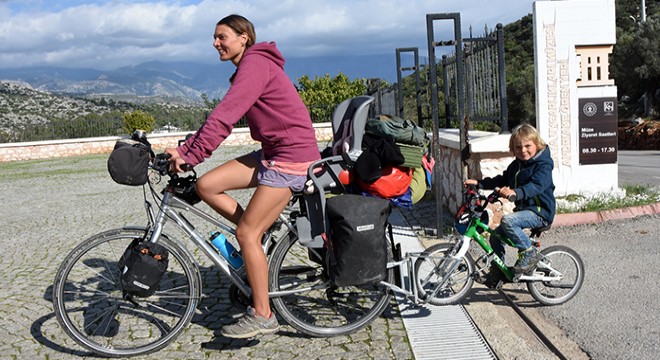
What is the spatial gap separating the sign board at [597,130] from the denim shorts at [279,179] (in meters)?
4.99

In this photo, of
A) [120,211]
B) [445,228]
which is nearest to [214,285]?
[445,228]

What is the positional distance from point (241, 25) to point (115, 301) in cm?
210

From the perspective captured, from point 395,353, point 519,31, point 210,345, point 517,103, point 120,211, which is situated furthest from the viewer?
point 519,31

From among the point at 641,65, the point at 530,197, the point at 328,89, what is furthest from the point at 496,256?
the point at 328,89

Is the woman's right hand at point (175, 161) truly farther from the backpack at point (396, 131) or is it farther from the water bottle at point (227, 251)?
the backpack at point (396, 131)

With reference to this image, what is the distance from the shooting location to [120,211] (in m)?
11.1

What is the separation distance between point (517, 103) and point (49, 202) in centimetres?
2000

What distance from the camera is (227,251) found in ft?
14.0

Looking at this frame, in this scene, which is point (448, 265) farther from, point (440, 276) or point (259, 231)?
point (259, 231)

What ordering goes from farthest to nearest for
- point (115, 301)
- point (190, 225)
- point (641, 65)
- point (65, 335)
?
point (641, 65) < point (65, 335) < point (115, 301) < point (190, 225)

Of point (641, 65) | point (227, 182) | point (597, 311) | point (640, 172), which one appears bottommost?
point (640, 172)

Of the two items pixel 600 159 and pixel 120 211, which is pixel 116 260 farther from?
pixel 120 211

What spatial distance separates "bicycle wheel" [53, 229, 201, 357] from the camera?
13.5 feet

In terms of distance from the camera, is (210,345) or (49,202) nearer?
(210,345)
